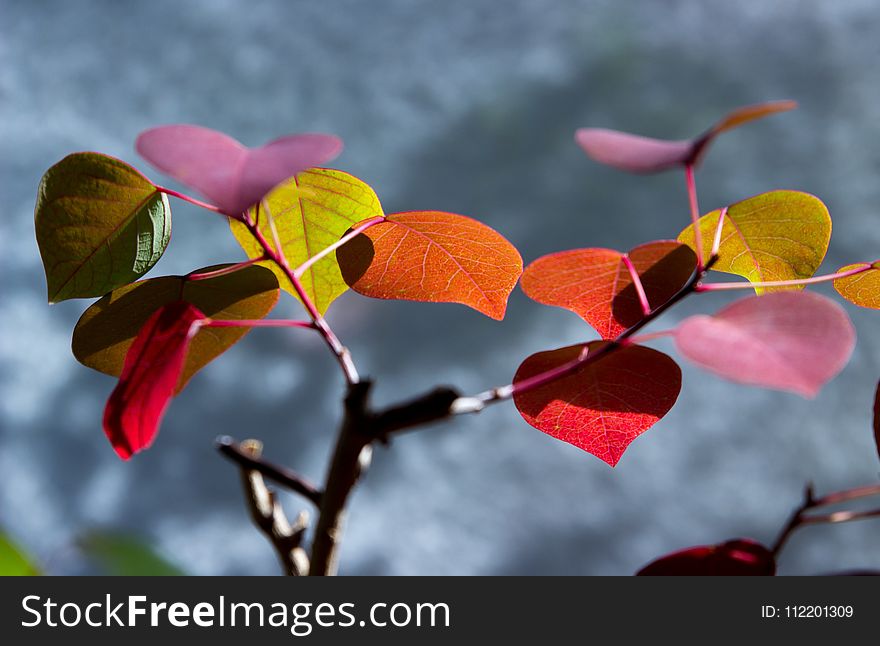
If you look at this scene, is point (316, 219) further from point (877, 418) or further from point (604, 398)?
point (877, 418)

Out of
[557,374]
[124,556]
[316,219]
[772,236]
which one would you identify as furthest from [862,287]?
[124,556]

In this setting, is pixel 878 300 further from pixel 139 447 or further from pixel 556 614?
pixel 139 447

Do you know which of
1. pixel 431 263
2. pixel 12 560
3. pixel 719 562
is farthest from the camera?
pixel 431 263

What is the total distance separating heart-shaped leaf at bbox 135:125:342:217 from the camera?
0.34 metres

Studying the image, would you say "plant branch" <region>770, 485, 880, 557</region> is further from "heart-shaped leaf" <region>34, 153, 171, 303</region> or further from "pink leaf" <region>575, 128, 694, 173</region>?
"heart-shaped leaf" <region>34, 153, 171, 303</region>

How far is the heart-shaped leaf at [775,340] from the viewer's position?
33 centimetres

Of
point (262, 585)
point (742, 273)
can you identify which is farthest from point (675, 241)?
point (262, 585)

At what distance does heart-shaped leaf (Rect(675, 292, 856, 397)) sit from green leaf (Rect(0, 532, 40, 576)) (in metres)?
0.32

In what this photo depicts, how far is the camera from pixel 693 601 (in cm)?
40

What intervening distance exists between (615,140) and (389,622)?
0.29 metres

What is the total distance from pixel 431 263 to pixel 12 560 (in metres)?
0.32

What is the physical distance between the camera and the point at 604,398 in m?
0.51

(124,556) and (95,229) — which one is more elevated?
(95,229)

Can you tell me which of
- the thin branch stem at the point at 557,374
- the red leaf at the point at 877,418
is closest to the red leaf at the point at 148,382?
the thin branch stem at the point at 557,374
